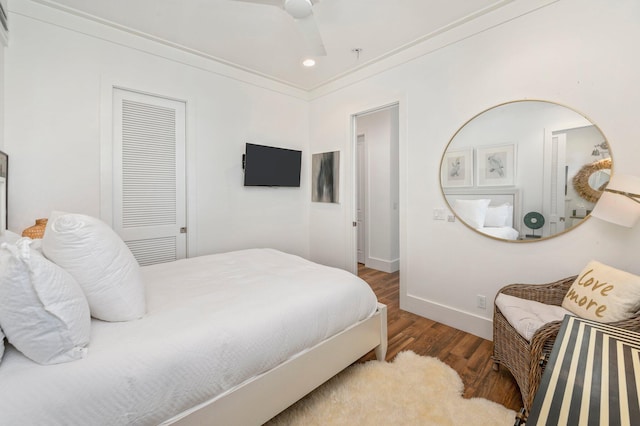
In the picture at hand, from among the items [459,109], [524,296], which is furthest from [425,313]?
[459,109]

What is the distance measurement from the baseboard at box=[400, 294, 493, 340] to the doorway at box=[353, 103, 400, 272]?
155cm

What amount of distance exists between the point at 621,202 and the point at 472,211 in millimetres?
917

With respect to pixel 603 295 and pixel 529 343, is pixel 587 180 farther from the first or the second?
pixel 529 343

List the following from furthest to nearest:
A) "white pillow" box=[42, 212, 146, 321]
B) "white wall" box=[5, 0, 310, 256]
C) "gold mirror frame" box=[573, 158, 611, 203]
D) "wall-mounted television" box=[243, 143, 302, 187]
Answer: "wall-mounted television" box=[243, 143, 302, 187] < "white wall" box=[5, 0, 310, 256] < "gold mirror frame" box=[573, 158, 611, 203] < "white pillow" box=[42, 212, 146, 321]

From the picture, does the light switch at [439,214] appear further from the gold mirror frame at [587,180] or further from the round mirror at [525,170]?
the gold mirror frame at [587,180]

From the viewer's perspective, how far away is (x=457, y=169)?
99.5 inches

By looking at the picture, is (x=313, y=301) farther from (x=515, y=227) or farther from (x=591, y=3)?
(x=591, y=3)

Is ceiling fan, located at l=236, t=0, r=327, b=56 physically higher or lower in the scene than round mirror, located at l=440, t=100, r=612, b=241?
higher

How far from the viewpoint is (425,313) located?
9.18 feet

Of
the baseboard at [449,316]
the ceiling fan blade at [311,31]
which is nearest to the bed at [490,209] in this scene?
the baseboard at [449,316]

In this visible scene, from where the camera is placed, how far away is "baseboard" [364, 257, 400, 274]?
4457mm

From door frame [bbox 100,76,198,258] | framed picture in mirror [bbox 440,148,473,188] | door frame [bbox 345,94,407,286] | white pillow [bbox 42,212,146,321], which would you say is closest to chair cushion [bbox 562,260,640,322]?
framed picture in mirror [bbox 440,148,473,188]

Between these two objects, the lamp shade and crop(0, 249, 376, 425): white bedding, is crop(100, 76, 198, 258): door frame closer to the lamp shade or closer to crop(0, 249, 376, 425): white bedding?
crop(0, 249, 376, 425): white bedding

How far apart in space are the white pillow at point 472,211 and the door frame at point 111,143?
2.71 metres
